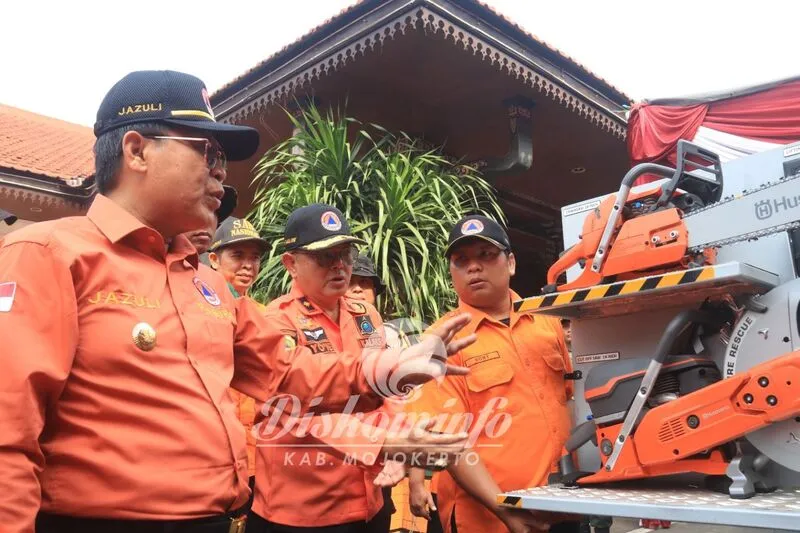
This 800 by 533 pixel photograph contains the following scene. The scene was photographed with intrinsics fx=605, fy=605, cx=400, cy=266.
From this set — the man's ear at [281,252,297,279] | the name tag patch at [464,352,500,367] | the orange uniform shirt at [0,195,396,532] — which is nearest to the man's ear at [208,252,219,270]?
the man's ear at [281,252,297,279]

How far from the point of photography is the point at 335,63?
6.09 metres

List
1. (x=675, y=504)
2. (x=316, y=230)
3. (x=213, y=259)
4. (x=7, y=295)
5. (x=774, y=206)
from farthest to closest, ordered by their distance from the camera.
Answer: (x=213, y=259)
(x=316, y=230)
(x=774, y=206)
(x=675, y=504)
(x=7, y=295)

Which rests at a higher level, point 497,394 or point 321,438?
point 497,394

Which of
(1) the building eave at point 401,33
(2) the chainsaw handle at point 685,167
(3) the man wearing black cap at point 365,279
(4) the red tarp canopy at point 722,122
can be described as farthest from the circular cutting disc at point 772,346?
(4) the red tarp canopy at point 722,122

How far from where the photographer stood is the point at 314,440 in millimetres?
2154

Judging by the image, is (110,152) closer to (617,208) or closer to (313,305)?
(313,305)

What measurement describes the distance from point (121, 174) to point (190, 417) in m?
0.67

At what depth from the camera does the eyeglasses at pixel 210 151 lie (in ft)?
5.10

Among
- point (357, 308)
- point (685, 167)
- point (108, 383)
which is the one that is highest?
point (685, 167)

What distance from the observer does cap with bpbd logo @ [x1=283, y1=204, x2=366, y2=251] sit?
2814 millimetres

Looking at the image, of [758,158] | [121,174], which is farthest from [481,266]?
[121,174]

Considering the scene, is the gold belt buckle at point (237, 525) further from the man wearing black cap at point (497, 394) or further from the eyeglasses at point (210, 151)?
the man wearing black cap at point (497, 394)

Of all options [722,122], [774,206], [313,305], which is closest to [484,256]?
[313,305]

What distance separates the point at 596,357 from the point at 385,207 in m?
2.91
